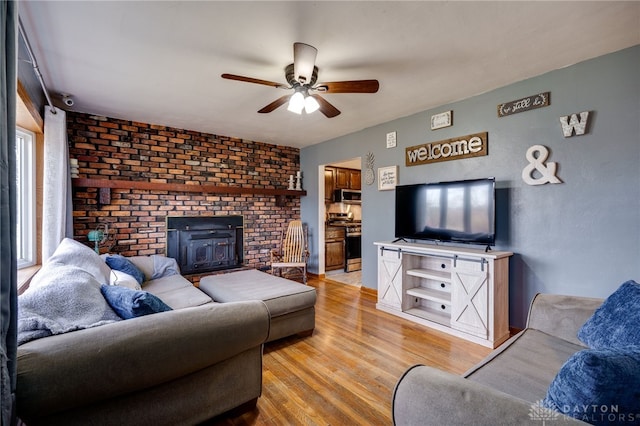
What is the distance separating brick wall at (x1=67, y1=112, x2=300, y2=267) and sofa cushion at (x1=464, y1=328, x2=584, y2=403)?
4.06 metres

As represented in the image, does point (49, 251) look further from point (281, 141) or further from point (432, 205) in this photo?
point (432, 205)

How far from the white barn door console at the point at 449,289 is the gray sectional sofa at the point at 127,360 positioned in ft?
6.64

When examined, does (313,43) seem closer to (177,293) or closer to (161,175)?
(177,293)

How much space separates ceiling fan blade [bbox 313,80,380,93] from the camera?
212cm

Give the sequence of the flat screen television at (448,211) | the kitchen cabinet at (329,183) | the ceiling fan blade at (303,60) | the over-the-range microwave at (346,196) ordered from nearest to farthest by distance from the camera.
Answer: the ceiling fan blade at (303,60) < the flat screen television at (448,211) < the kitchen cabinet at (329,183) < the over-the-range microwave at (346,196)

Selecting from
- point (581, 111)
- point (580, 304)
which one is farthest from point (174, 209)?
point (581, 111)

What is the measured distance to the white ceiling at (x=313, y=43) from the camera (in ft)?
5.65

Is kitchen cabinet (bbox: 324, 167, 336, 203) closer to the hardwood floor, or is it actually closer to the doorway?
the doorway

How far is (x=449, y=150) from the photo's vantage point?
127 inches

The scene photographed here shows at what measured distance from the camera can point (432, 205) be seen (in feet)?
10.6

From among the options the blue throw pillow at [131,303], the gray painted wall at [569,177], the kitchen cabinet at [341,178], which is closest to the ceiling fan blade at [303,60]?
the gray painted wall at [569,177]

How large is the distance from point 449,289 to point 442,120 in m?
1.95

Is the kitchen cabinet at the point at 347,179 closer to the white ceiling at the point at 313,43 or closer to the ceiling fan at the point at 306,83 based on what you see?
the white ceiling at the point at 313,43

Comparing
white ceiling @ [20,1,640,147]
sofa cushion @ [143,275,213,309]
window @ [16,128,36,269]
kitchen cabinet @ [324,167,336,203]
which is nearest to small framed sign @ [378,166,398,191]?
white ceiling @ [20,1,640,147]
